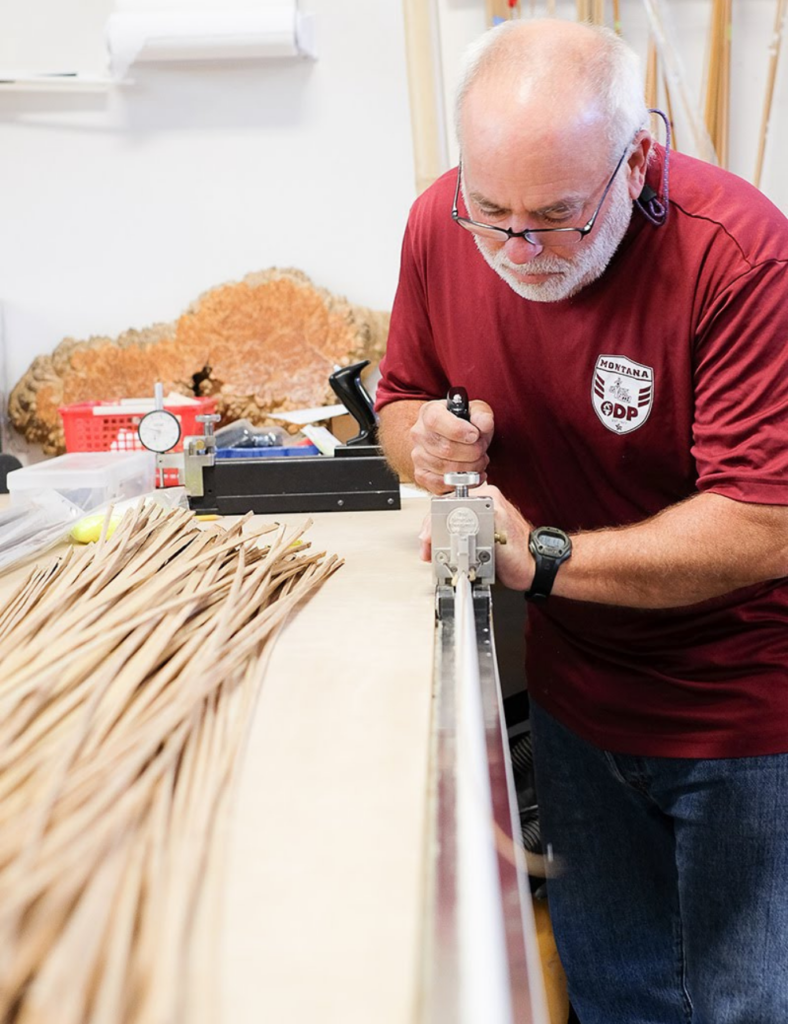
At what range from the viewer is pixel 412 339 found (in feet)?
5.77

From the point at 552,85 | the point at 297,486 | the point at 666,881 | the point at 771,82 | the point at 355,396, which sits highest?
the point at 771,82

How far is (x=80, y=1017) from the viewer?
0.47m

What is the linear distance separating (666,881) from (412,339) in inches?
39.9

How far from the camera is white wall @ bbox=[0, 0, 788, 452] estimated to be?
2.97 meters

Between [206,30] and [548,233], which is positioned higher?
[206,30]

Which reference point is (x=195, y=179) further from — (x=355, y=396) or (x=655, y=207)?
(x=655, y=207)

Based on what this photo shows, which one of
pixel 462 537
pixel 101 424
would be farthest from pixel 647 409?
pixel 101 424

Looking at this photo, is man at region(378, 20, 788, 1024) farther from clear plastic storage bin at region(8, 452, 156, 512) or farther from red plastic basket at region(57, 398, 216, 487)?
red plastic basket at region(57, 398, 216, 487)

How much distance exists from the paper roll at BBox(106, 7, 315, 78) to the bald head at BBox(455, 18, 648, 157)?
1.69m

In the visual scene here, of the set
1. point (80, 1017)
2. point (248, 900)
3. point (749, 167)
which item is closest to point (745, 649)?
point (248, 900)

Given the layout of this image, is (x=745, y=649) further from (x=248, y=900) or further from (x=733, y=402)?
(x=248, y=900)

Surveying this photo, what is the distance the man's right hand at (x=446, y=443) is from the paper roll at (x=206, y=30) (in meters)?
1.84

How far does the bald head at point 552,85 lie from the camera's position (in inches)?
49.8

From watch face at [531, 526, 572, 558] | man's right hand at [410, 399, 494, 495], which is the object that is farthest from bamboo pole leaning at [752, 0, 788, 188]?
watch face at [531, 526, 572, 558]
